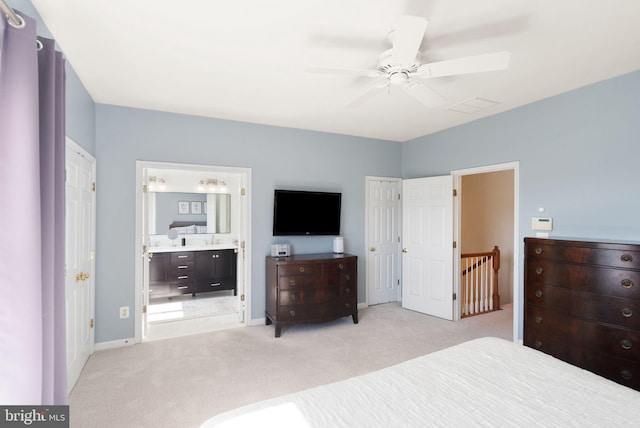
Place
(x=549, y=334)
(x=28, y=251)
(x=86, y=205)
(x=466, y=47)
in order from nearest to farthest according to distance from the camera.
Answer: (x=28, y=251), (x=466, y=47), (x=549, y=334), (x=86, y=205)

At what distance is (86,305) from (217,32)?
295 centimetres

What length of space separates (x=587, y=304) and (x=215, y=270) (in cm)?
513

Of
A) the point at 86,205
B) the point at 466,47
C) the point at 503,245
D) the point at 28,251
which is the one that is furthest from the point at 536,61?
the point at 86,205

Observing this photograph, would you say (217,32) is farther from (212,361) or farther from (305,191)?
(212,361)

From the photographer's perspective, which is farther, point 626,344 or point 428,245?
point 428,245

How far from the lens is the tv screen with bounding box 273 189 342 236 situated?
425 cm

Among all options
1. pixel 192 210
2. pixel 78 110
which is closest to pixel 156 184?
pixel 192 210

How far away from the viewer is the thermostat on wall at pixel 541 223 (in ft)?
10.7

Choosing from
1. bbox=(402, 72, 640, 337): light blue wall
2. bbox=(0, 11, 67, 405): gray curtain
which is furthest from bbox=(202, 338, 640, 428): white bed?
bbox=(402, 72, 640, 337): light blue wall

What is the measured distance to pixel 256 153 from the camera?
13.8 ft

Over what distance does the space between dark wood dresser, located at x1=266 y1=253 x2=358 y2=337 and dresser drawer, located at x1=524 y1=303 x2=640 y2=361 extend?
2039 mm

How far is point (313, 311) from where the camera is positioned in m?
3.93

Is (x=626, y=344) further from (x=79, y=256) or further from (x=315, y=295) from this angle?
(x=79, y=256)

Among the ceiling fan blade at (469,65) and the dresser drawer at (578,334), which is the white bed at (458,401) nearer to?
the dresser drawer at (578,334)
